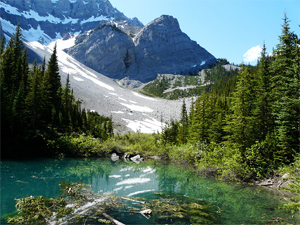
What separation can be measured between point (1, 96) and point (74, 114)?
58.9 feet

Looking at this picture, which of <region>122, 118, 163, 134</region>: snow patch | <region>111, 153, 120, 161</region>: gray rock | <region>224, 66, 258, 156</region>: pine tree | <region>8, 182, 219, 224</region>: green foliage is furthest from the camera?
<region>122, 118, 163, 134</region>: snow patch

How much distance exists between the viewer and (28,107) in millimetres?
32812

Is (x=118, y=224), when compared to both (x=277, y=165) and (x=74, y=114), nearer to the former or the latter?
(x=277, y=165)

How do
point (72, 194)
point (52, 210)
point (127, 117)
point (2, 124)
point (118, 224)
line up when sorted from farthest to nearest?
point (127, 117)
point (2, 124)
point (72, 194)
point (52, 210)
point (118, 224)

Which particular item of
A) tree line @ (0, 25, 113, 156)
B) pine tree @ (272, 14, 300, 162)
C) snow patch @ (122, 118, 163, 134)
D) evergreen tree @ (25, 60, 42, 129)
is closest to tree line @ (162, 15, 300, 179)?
pine tree @ (272, 14, 300, 162)

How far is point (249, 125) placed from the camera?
738 inches

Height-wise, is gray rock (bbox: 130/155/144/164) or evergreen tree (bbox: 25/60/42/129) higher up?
evergreen tree (bbox: 25/60/42/129)

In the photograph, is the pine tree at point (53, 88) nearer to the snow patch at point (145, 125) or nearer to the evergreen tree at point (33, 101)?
the evergreen tree at point (33, 101)

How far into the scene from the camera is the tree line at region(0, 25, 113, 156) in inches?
1109

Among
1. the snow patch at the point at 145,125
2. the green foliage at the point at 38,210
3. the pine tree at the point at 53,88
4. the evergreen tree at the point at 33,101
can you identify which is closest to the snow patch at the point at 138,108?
the snow patch at the point at 145,125

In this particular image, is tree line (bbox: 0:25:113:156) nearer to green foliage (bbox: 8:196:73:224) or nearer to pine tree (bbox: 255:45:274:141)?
green foliage (bbox: 8:196:73:224)

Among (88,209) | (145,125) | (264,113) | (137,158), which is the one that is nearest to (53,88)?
(137,158)

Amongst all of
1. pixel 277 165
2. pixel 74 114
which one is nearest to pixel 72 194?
pixel 277 165

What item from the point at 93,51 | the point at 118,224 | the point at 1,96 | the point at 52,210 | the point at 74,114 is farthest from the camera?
the point at 93,51
